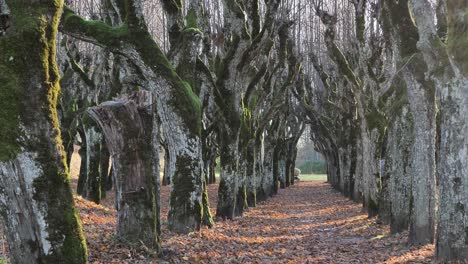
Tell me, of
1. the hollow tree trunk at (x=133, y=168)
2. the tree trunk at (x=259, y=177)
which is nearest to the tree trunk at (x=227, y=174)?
the hollow tree trunk at (x=133, y=168)

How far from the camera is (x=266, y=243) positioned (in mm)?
12398

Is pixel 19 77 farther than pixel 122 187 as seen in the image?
No

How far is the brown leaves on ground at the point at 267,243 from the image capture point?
336 inches

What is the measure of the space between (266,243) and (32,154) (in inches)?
332

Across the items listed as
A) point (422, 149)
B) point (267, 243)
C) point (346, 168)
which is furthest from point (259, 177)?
point (422, 149)

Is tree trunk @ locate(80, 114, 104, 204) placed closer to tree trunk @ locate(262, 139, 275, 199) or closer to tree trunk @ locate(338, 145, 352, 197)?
tree trunk @ locate(262, 139, 275, 199)

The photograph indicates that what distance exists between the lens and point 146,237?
818 cm

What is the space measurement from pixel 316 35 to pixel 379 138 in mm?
14560

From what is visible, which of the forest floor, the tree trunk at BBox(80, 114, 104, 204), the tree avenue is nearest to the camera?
the tree avenue

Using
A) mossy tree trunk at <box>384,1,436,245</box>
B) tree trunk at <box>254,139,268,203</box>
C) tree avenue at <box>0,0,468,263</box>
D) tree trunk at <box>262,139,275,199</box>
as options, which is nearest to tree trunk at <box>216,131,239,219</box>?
tree avenue at <box>0,0,468,263</box>

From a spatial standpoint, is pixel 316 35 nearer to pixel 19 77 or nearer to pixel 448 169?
pixel 448 169

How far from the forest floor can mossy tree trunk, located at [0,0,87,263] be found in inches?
85.9

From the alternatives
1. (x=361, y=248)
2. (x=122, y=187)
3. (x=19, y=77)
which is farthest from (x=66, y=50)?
(x=19, y=77)

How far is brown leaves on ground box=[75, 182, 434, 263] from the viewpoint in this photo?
8.54 m
